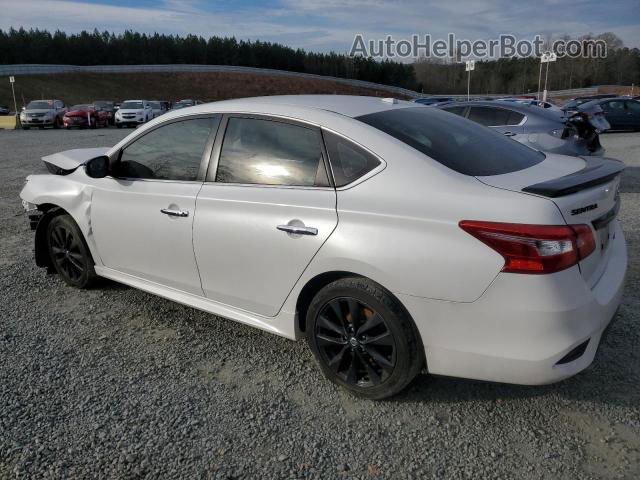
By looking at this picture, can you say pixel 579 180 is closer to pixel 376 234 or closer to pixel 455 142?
pixel 455 142

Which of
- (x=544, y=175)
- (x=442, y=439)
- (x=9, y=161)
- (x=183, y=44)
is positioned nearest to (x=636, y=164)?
(x=544, y=175)

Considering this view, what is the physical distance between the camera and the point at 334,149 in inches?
114

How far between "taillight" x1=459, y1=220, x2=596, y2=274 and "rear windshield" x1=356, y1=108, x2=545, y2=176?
441 millimetres

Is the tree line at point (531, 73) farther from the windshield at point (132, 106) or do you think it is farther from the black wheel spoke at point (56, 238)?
the black wheel spoke at point (56, 238)

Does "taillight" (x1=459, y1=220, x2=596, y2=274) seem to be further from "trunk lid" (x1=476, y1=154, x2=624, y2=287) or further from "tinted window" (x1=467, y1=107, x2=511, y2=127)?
"tinted window" (x1=467, y1=107, x2=511, y2=127)

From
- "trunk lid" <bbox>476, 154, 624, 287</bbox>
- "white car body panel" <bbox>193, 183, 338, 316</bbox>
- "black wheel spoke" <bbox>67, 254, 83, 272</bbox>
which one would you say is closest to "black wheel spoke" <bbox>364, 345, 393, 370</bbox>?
"white car body panel" <bbox>193, 183, 338, 316</bbox>

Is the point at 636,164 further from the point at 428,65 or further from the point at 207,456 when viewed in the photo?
the point at 428,65

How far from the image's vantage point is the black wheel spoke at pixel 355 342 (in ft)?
8.93

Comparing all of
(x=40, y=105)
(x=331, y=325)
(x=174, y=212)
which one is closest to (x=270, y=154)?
(x=174, y=212)

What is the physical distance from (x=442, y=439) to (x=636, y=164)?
37.3ft

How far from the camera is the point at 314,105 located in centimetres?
322

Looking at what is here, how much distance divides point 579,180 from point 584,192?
8 cm

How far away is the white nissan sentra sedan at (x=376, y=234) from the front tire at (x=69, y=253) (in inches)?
21.8

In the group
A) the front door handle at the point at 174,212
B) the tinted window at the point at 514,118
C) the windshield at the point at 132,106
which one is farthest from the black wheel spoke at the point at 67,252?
the windshield at the point at 132,106
